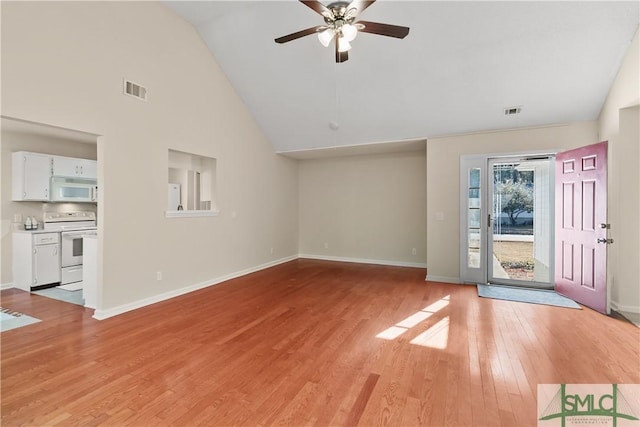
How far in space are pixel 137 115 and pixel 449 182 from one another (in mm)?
5055

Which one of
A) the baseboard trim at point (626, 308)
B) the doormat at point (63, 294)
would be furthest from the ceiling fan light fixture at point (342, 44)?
the doormat at point (63, 294)

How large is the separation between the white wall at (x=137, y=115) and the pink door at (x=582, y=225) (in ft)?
17.7

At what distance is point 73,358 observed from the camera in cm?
257

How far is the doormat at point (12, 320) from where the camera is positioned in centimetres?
324

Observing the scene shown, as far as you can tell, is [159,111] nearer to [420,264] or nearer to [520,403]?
[520,403]

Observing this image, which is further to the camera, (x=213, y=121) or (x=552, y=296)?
(x=213, y=121)

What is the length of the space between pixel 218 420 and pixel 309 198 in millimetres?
6219

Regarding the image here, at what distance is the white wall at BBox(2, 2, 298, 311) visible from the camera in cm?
297

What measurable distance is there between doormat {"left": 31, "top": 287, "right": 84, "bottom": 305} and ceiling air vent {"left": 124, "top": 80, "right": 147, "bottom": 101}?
9.71 ft

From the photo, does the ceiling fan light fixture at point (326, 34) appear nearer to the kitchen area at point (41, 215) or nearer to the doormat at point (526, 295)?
the kitchen area at point (41, 215)

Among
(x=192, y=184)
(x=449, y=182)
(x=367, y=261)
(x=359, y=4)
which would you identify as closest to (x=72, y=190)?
(x=192, y=184)

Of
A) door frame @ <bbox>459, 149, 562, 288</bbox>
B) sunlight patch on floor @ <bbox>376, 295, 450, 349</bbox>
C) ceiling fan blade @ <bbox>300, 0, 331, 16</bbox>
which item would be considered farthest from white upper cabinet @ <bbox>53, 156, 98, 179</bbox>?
door frame @ <bbox>459, 149, 562, 288</bbox>

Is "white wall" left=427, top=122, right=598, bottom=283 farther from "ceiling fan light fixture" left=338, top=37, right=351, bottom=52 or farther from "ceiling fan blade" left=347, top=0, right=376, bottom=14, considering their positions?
"ceiling fan blade" left=347, top=0, right=376, bottom=14

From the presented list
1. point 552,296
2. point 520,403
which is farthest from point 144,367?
point 552,296
